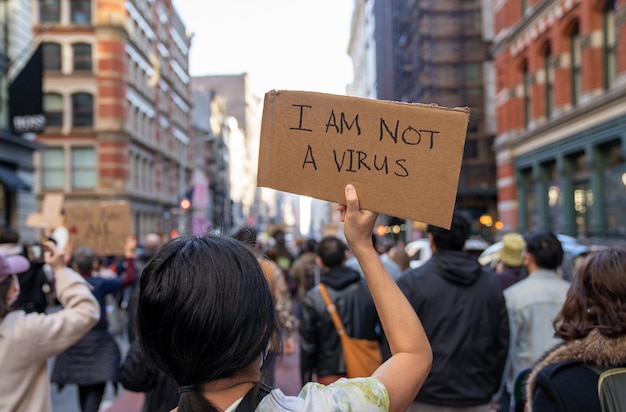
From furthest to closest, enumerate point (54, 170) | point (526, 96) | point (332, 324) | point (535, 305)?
1. point (54, 170)
2. point (526, 96)
3. point (332, 324)
4. point (535, 305)

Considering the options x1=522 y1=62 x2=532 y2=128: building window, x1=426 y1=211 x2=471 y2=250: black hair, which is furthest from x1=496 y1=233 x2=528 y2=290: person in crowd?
x1=522 y1=62 x2=532 y2=128: building window

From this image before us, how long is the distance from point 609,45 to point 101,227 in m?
16.2

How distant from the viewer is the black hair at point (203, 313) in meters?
1.51

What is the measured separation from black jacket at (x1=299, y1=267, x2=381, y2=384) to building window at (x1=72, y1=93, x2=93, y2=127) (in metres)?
34.6

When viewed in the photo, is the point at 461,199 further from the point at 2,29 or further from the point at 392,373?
the point at 392,373

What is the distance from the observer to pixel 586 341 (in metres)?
2.30

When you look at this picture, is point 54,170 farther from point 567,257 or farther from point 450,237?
point 450,237

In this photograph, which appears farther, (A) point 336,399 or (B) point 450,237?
(B) point 450,237

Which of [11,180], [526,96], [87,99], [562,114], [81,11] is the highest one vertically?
[81,11]

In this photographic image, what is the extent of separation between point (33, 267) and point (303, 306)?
2.43 metres

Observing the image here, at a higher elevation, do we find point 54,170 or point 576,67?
point 576,67

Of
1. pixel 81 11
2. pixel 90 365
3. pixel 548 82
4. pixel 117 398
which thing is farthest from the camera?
pixel 81 11

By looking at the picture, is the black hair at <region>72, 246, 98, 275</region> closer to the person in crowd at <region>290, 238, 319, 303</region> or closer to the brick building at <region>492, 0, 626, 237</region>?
the person in crowd at <region>290, 238, 319, 303</region>

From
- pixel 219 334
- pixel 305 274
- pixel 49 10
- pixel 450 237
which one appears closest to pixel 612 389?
pixel 219 334
